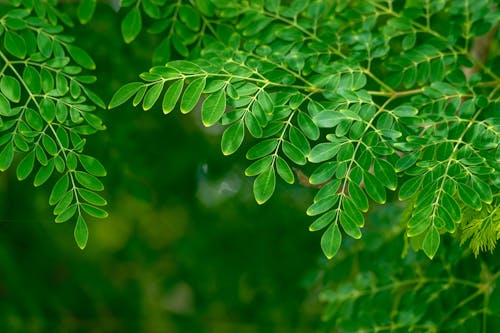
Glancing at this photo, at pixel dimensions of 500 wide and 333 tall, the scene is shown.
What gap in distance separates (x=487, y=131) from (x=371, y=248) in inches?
36.6

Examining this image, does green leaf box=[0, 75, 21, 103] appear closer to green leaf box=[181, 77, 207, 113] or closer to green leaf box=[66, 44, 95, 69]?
green leaf box=[66, 44, 95, 69]

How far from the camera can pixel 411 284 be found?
84.7 inches

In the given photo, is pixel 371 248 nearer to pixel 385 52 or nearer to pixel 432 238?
A: pixel 385 52

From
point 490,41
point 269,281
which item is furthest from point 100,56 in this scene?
point 269,281

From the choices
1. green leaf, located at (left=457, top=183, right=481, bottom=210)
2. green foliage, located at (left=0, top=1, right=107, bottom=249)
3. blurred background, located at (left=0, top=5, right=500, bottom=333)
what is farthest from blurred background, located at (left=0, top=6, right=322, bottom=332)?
green leaf, located at (left=457, top=183, right=481, bottom=210)

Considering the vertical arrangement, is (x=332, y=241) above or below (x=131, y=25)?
below

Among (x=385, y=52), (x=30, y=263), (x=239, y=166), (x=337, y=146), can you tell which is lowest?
(x=30, y=263)

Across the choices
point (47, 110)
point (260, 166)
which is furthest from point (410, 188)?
point (47, 110)

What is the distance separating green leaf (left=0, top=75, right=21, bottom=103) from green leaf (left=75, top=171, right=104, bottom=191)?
0.21m

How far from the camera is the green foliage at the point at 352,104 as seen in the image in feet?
4.86

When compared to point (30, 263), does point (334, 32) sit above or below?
above

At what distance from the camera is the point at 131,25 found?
194cm

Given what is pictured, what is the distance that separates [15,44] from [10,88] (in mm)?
123

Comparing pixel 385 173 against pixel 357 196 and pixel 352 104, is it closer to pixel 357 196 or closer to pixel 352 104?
pixel 357 196
